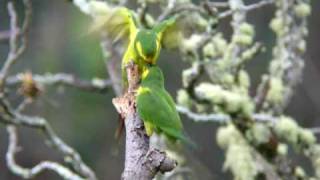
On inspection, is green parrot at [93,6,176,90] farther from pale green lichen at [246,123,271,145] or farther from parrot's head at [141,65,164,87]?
pale green lichen at [246,123,271,145]

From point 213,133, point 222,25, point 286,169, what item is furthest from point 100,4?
point 213,133

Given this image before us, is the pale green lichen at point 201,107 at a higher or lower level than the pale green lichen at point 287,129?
higher

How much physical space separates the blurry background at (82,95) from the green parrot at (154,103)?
347 centimetres

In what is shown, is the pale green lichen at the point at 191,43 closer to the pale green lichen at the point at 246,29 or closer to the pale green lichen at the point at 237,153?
the pale green lichen at the point at 246,29

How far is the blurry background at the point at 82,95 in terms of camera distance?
5.23 m

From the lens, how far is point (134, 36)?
1.58m

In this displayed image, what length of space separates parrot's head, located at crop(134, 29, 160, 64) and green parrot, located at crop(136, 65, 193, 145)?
21mm

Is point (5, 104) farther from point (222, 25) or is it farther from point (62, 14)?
point (62, 14)

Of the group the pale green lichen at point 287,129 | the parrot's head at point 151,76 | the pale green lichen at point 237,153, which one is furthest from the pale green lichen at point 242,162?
the parrot's head at point 151,76

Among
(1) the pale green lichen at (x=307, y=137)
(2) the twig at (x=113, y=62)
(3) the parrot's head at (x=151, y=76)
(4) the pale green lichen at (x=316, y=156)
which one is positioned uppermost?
(2) the twig at (x=113, y=62)

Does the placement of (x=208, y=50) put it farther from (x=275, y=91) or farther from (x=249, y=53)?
(x=275, y=91)

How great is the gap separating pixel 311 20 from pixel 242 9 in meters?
2.80

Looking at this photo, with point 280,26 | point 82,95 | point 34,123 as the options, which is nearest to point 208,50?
point 280,26

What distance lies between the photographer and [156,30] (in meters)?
1.63
